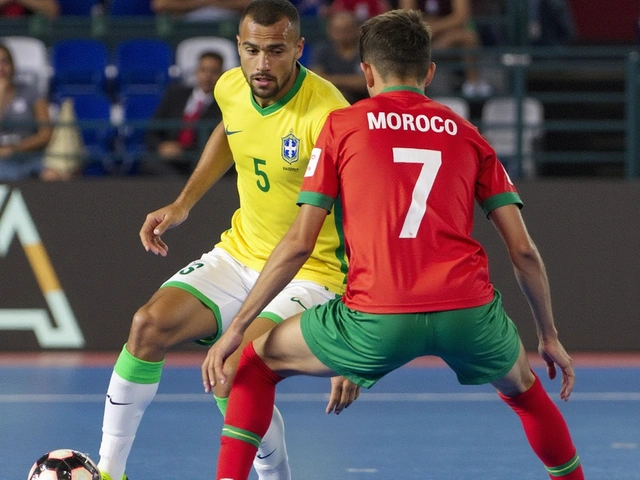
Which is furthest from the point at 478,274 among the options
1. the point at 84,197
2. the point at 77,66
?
the point at 77,66

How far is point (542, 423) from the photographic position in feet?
13.7

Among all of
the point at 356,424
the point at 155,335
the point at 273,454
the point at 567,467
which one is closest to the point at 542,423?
the point at 567,467

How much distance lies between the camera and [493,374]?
398 centimetres

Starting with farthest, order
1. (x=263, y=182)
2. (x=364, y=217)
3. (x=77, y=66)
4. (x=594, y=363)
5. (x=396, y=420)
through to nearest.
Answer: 1. (x=77, y=66)
2. (x=594, y=363)
3. (x=396, y=420)
4. (x=263, y=182)
5. (x=364, y=217)

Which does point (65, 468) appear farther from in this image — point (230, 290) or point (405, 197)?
point (405, 197)

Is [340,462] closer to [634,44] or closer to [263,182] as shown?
[263,182]

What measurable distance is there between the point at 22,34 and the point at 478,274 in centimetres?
812

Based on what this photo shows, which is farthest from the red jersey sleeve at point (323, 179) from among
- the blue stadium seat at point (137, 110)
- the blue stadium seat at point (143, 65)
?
the blue stadium seat at point (143, 65)

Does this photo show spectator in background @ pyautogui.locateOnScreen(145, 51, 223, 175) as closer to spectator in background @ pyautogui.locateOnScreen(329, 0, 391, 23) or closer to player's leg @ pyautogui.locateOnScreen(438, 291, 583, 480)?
spectator in background @ pyautogui.locateOnScreen(329, 0, 391, 23)

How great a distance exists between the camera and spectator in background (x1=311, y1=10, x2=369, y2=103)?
9.67 m

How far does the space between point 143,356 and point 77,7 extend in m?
7.65

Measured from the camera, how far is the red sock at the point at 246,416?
4.00 meters

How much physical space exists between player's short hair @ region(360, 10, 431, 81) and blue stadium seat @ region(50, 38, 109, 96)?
7147 millimetres

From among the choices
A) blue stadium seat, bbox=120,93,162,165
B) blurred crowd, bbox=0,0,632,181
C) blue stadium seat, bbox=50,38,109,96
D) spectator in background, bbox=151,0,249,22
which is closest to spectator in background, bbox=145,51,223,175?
blurred crowd, bbox=0,0,632,181
